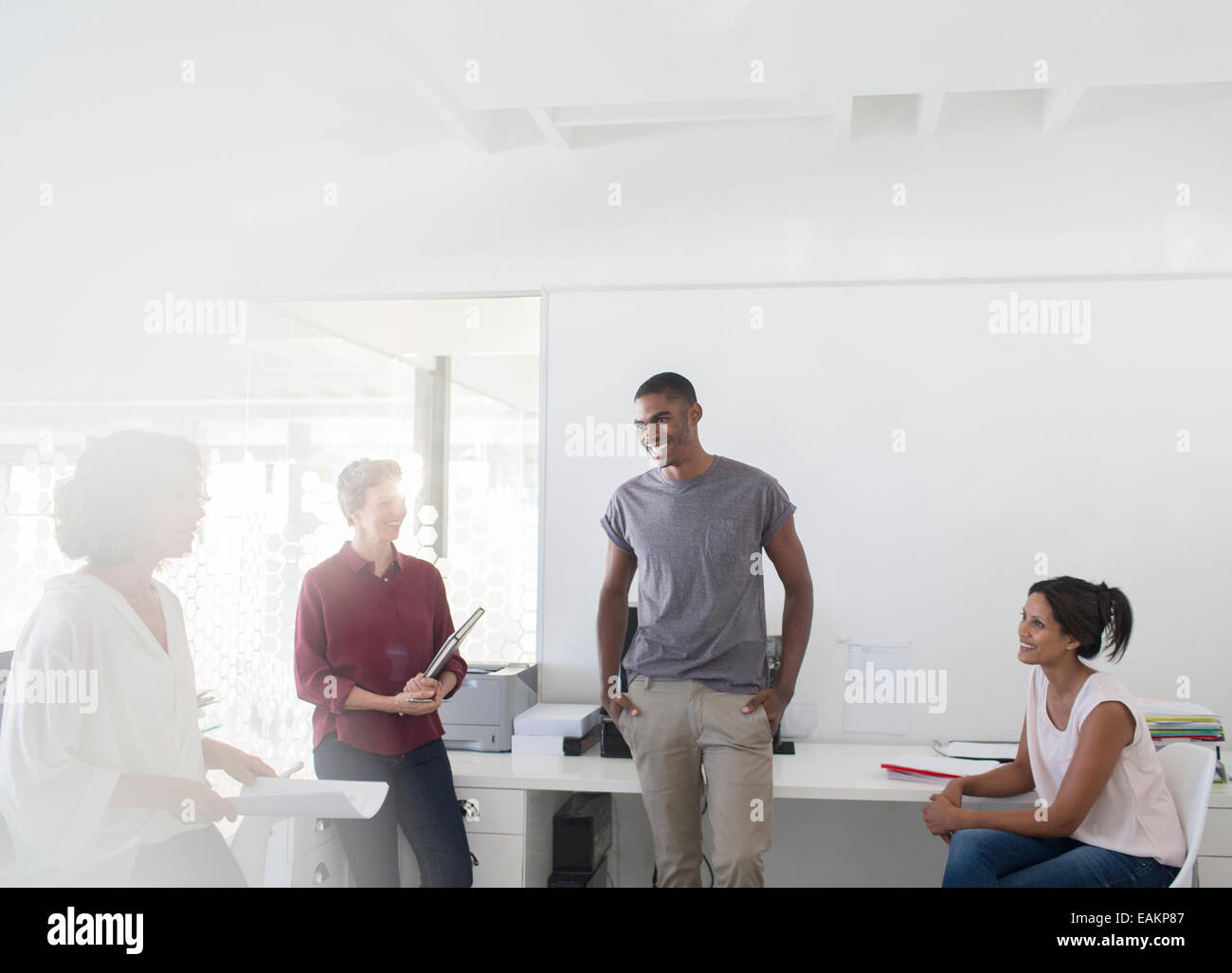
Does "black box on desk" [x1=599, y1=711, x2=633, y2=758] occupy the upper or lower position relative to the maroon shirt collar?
lower

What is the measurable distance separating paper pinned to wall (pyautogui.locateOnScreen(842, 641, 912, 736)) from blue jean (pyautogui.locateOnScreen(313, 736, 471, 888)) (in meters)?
1.33

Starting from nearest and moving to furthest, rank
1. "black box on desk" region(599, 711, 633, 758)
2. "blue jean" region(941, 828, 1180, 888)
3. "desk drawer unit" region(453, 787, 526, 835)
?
"blue jean" region(941, 828, 1180, 888) < "desk drawer unit" region(453, 787, 526, 835) < "black box on desk" region(599, 711, 633, 758)

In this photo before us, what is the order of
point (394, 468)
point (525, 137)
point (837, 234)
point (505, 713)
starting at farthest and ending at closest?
point (525, 137) < point (837, 234) < point (505, 713) < point (394, 468)

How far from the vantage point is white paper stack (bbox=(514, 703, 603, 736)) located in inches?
117

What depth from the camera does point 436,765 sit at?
2.57 meters

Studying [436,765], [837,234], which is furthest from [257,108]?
[436,765]

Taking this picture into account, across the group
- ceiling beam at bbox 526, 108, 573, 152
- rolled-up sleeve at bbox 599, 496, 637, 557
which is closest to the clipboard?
rolled-up sleeve at bbox 599, 496, 637, 557

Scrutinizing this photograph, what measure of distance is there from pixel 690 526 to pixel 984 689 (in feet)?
4.35

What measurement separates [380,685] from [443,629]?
24 centimetres

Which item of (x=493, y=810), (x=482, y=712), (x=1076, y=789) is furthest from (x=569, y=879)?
(x=1076, y=789)

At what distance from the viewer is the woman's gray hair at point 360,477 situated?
8.48 ft

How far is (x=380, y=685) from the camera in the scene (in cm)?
249

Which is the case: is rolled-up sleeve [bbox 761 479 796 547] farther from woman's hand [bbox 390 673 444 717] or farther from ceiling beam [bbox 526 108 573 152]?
ceiling beam [bbox 526 108 573 152]
